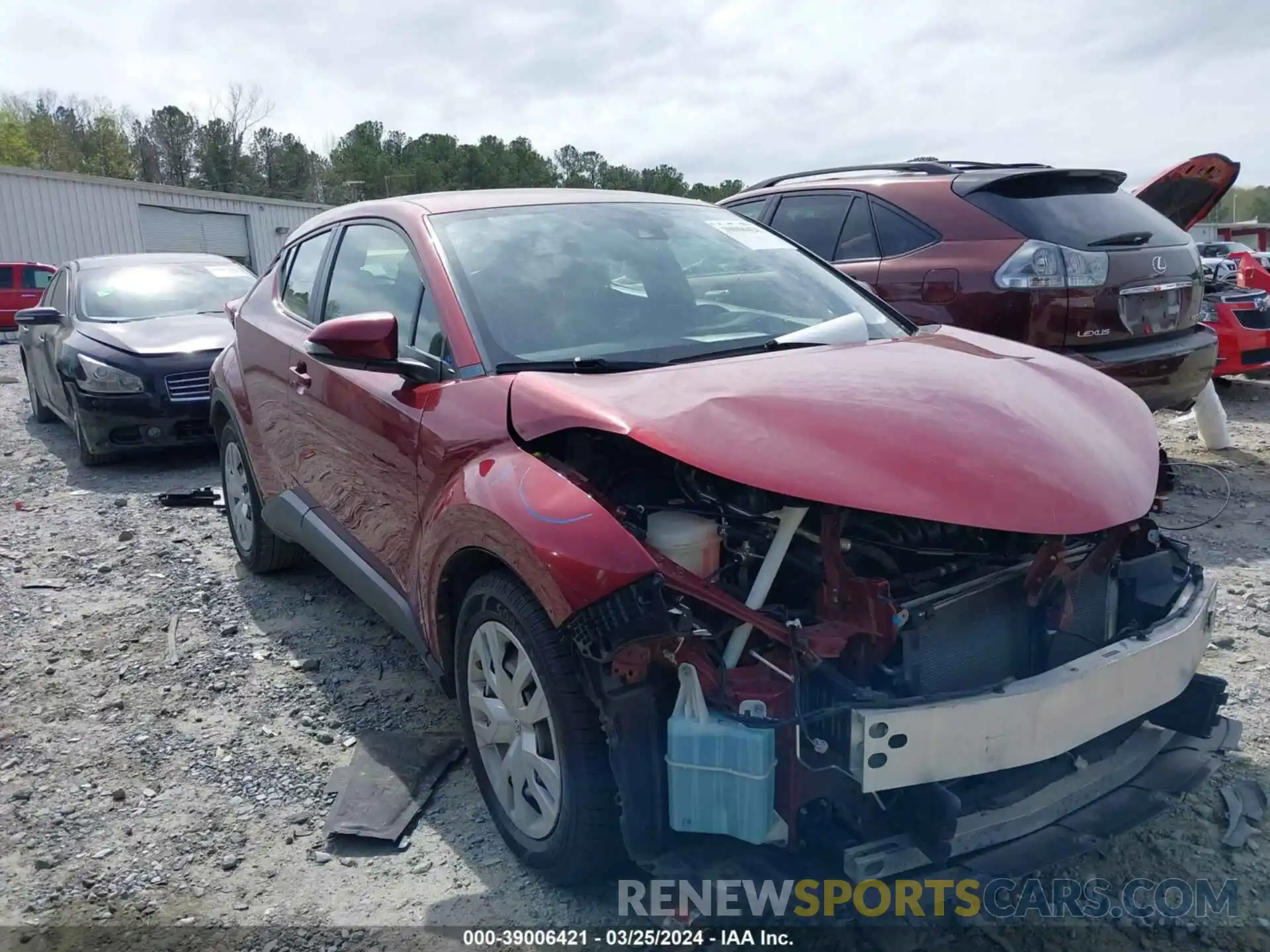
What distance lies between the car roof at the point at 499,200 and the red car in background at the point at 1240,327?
236 inches

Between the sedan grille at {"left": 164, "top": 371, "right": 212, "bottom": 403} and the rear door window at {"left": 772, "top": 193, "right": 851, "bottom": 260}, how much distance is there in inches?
165

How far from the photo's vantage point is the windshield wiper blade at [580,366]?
8.68 feet

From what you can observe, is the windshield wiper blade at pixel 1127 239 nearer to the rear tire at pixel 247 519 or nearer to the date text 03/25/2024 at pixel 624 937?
the date text 03/25/2024 at pixel 624 937

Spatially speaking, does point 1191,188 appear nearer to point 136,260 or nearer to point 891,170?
point 891,170

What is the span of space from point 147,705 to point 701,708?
8.23ft

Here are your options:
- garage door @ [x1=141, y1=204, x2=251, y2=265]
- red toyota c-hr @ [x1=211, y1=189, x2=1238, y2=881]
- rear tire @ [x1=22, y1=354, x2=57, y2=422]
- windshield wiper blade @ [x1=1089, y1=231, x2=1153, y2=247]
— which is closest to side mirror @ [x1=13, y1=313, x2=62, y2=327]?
rear tire @ [x1=22, y1=354, x2=57, y2=422]

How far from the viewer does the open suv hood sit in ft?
19.2

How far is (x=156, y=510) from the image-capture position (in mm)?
6121

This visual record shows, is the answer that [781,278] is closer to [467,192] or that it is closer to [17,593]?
[467,192]

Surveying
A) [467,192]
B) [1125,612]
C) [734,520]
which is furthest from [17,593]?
[1125,612]

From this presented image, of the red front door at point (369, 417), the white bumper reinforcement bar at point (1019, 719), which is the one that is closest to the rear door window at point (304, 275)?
the red front door at point (369, 417)

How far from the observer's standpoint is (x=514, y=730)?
2.48 meters

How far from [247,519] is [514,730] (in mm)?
2884

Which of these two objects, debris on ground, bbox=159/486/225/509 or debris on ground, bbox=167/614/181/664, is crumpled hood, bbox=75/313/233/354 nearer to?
debris on ground, bbox=159/486/225/509
